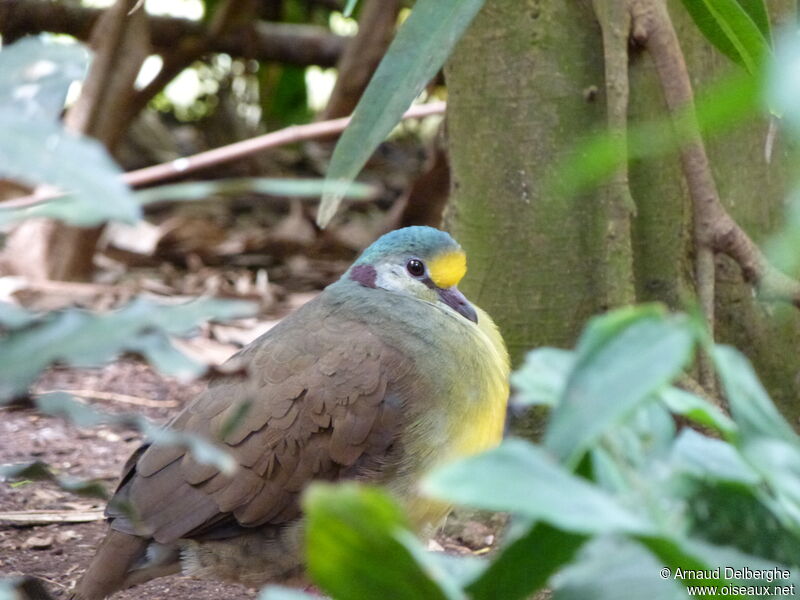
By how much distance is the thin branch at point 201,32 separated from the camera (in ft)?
18.3

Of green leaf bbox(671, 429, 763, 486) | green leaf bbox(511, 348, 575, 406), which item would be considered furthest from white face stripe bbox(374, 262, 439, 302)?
green leaf bbox(671, 429, 763, 486)

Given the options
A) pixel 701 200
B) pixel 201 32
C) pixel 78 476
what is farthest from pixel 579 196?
pixel 201 32

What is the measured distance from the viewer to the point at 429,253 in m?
3.11

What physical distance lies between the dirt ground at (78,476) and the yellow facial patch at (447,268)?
77 cm

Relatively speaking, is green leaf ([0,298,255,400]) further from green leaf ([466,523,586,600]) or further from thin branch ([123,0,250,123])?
thin branch ([123,0,250,123])

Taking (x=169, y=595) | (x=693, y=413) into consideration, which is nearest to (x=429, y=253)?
(x=169, y=595)

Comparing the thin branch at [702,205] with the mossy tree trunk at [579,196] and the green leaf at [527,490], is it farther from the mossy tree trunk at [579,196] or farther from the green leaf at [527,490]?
the green leaf at [527,490]

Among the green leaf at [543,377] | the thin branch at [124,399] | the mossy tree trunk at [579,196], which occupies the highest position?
the green leaf at [543,377]

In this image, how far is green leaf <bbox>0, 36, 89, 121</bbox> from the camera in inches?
48.3

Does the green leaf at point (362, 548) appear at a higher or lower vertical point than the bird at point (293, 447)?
higher

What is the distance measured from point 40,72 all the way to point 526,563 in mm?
757

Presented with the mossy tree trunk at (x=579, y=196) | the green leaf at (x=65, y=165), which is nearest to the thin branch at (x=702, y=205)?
the mossy tree trunk at (x=579, y=196)

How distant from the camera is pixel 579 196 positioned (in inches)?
122

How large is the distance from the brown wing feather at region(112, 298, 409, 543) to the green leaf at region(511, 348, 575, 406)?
4.74ft
